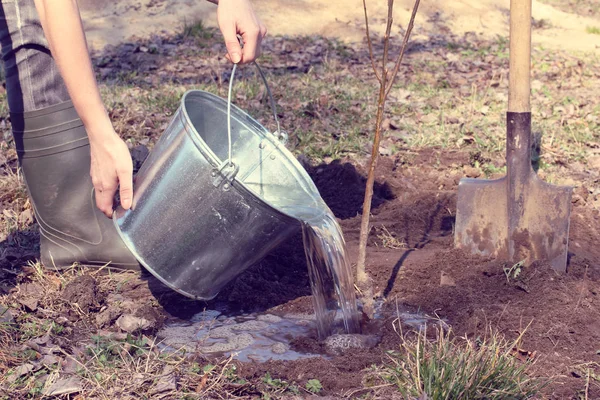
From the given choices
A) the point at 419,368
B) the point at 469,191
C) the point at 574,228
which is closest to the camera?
the point at 419,368

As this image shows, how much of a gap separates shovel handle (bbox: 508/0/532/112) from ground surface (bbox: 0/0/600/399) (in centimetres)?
80

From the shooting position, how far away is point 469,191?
11.2ft

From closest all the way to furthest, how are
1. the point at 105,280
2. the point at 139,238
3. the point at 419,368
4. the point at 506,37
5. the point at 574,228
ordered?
1. the point at 419,368
2. the point at 139,238
3. the point at 105,280
4. the point at 574,228
5. the point at 506,37

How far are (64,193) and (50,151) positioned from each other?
212 mm

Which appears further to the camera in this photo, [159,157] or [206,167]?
[159,157]

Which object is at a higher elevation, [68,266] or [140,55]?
[140,55]

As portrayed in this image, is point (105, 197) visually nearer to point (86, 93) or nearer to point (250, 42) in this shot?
point (86, 93)

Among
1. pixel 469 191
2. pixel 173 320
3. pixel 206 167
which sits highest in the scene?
pixel 206 167

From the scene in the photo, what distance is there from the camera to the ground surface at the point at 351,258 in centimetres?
226

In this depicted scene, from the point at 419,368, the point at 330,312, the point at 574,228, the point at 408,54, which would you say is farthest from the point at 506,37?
the point at 419,368

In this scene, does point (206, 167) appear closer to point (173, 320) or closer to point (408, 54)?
point (173, 320)

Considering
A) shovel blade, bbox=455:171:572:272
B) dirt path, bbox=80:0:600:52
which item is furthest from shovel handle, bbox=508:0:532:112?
dirt path, bbox=80:0:600:52

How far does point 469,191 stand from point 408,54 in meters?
4.84

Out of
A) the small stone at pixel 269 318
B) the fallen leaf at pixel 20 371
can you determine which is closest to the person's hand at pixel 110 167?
the fallen leaf at pixel 20 371
